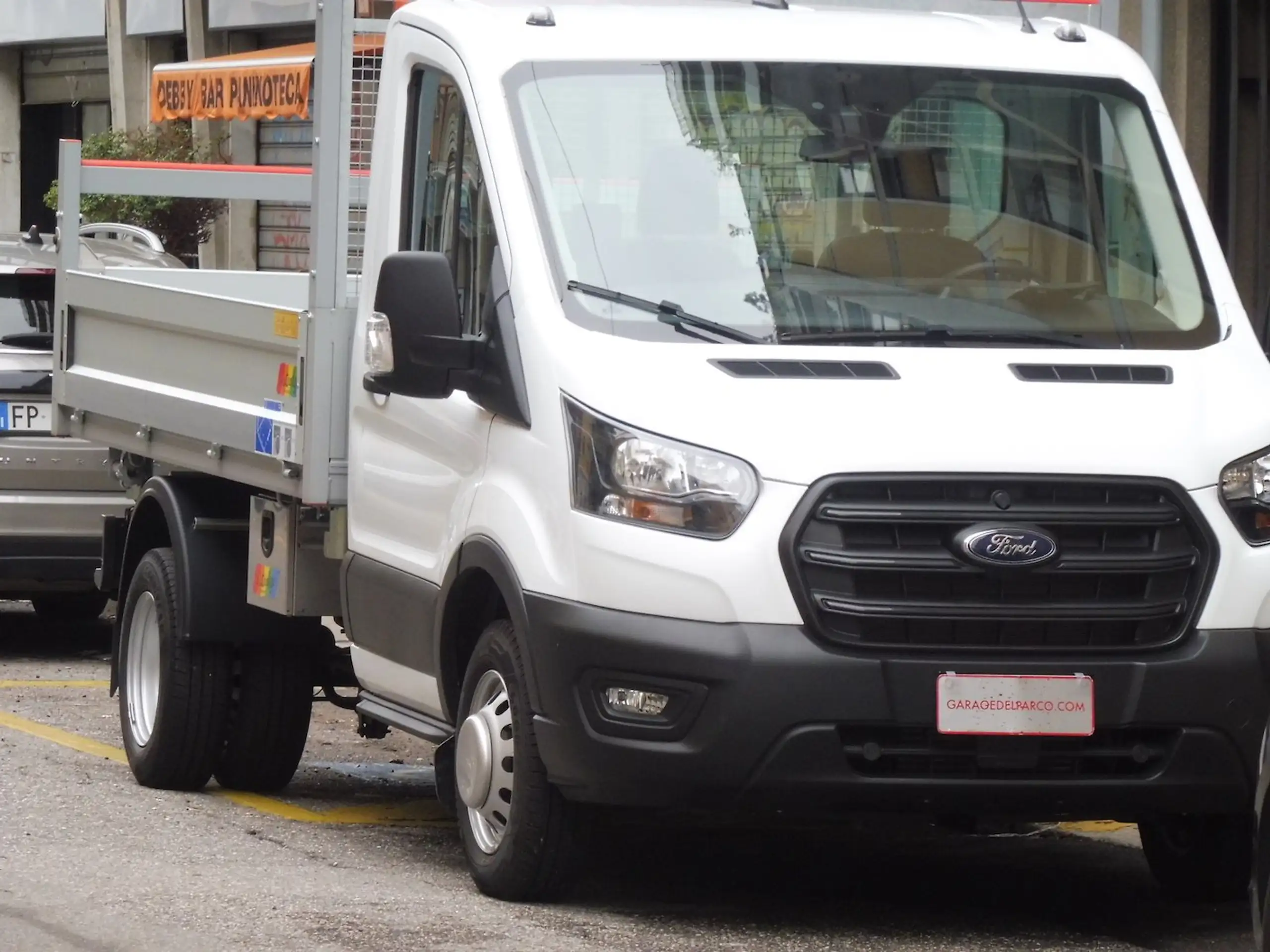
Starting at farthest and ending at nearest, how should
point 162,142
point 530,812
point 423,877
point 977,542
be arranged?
point 162,142 → point 423,877 → point 530,812 → point 977,542

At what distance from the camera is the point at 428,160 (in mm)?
7176

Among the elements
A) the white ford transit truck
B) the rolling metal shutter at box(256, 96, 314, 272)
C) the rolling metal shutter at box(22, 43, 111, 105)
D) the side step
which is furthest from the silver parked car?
the rolling metal shutter at box(22, 43, 111, 105)

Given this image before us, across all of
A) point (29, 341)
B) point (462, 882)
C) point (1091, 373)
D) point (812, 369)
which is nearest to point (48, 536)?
point (29, 341)

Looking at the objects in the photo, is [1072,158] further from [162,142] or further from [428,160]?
[162,142]

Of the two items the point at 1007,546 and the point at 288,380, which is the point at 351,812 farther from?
the point at 1007,546

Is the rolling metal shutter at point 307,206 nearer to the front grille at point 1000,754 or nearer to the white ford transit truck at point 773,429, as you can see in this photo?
the white ford transit truck at point 773,429

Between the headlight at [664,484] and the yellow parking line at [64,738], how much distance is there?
3.59 meters

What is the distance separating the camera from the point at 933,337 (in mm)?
6457

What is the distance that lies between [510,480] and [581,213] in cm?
72

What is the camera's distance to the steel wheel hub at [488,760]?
648cm

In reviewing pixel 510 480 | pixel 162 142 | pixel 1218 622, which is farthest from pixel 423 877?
pixel 162 142

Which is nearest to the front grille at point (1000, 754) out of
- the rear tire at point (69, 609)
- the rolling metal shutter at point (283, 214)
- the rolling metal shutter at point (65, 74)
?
the rolling metal shutter at point (283, 214)

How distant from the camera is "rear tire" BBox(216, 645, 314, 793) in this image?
8484 mm

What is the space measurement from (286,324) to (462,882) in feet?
5.95
